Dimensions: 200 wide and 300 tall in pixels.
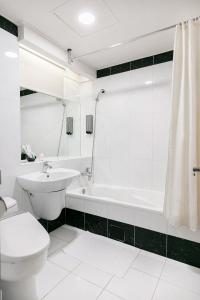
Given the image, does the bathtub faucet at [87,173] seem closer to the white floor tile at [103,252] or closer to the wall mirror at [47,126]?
the wall mirror at [47,126]

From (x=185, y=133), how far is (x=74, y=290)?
1.51 metres

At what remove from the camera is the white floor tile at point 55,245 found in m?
1.88

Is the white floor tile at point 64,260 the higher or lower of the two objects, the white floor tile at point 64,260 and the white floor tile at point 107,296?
the higher

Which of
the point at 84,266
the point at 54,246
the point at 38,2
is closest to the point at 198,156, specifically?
the point at 84,266

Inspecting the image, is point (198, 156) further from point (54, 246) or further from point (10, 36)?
point (10, 36)

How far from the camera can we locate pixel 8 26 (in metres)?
1.74

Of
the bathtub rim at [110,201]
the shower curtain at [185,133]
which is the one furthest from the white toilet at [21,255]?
the shower curtain at [185,133]

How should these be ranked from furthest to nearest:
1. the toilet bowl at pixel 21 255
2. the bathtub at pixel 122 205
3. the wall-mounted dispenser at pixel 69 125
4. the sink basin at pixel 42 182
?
the wall-mounted dispenser at pixel 69 125, the bathtub at pixel 122 205, the sink basin at pixel 42 182, the toilet bowl at pixel 21 255

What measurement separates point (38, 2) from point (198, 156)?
1857mm

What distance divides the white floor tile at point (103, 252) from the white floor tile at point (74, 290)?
0.75ft

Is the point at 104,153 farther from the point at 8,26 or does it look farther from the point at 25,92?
the point at 8,26

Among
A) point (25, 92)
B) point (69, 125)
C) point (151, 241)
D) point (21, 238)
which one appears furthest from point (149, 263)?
point (25, 92)

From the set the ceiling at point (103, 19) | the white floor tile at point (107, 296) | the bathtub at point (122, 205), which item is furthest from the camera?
the bathtub at point (122, 205)

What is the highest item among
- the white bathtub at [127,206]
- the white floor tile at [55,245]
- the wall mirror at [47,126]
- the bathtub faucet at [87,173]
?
the wall mirror at [47,126]
